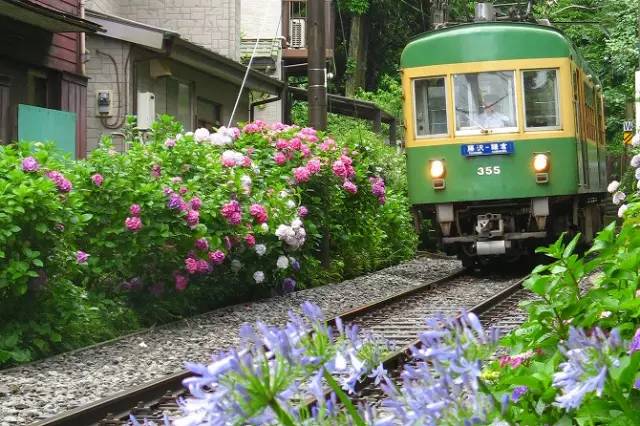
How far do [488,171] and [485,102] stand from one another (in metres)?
0.82

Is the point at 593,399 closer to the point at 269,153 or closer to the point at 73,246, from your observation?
the point at 73,246

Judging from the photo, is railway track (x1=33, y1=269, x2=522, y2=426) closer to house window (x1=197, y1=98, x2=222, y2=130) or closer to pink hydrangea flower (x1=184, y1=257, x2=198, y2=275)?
pink hydrangea flower (x1=184, y1=257, x2=198, y2=275)

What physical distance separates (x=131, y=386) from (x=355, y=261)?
894 centimetres

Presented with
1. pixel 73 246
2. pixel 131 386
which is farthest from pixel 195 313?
pixel 131 386

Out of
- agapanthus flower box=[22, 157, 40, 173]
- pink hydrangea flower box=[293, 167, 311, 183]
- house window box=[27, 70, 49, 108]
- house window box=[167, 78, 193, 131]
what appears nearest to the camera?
agapanthus flower box=[22, 157, 40, 173]

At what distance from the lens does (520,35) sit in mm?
13328

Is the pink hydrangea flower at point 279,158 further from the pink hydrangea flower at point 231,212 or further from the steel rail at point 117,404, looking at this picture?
the steel rail at point 117,404

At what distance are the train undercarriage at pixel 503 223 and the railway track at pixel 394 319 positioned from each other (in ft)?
1.46

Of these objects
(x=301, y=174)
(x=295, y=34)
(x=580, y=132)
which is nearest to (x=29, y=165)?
(x=301, y=174)

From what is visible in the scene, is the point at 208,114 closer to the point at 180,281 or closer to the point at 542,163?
the point at 542,163

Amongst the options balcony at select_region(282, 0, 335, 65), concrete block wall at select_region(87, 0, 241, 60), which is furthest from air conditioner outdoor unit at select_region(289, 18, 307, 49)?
concrete block wall at select_region(87, 0, 241, 60)

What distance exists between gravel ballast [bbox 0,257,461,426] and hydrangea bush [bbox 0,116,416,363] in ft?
1.39

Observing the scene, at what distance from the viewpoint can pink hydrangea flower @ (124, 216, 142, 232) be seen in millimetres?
8836

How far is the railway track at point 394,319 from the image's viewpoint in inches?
216
